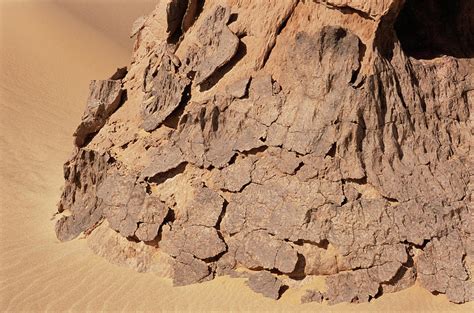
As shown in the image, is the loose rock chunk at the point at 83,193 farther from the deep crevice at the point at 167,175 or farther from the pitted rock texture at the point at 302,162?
the deep crevice at the point at 167,175

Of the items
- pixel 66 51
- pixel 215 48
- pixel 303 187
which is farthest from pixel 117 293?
pixel 66 51

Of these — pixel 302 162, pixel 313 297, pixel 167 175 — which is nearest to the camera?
pixel 313 297

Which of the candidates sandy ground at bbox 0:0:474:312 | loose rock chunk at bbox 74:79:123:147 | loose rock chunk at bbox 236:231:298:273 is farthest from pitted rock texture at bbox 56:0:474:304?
loose rock chunk at bbox 74:79:123:147

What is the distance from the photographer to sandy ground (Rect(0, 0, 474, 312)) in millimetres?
6379

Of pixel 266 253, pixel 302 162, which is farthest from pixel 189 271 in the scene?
pixel 302 162

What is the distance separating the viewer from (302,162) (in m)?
6.64

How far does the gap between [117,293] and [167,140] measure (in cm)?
220

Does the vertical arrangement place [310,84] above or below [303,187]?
above

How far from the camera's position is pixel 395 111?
678 centimetres

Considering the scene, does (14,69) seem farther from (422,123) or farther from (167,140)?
(422,123)

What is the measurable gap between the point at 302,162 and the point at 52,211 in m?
4.67

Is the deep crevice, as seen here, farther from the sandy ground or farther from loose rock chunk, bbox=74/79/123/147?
loose rock chunk, bbox=74/79/123/147

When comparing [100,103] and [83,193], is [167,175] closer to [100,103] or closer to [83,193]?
[83,193]

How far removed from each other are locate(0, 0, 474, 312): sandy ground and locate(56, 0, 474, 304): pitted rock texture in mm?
207
